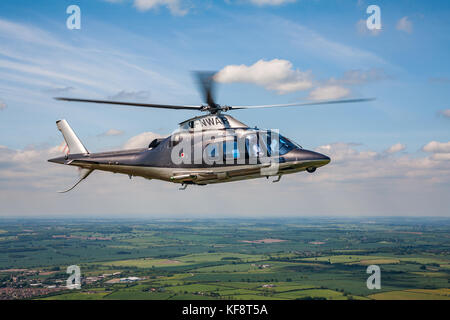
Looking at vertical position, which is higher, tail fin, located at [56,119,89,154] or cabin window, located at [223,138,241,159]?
tail fin, located at [56,119,89,154]

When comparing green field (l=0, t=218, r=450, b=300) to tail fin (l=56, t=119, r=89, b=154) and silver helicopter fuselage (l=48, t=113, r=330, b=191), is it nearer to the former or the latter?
tail fin (l=56, t=119, r=89, b=154)

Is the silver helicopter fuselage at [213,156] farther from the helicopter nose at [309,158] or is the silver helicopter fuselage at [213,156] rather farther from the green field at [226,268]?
the green field at [226,268]

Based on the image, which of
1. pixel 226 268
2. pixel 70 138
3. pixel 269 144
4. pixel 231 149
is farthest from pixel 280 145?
pixel 226 268

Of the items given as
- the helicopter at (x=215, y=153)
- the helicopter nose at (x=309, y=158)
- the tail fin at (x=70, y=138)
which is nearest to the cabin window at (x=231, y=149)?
the helicopter at (x=215, y=153)

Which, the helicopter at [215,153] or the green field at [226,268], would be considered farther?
the green field at [226,268]

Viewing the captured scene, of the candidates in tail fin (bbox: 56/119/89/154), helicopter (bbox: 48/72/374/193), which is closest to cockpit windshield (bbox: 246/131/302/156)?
helicopter (bbox: 48/72/374/193)
